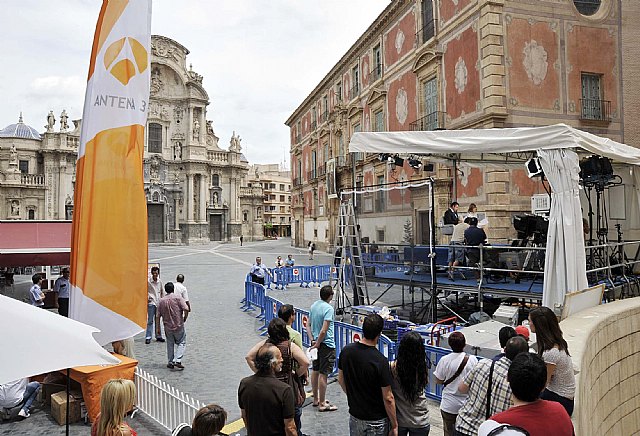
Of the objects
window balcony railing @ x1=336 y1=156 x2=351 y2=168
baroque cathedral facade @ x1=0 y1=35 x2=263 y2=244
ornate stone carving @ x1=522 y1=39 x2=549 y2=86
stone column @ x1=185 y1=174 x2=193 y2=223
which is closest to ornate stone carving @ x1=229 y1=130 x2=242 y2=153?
baroque cathedral facade @ x1=0 y1=35 x2=263 y2=244

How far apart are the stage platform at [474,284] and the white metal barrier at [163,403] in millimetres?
5816

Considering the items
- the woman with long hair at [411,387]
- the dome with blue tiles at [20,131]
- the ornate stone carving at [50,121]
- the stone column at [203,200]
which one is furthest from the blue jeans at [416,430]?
the dome with blue tiles at [20,131]

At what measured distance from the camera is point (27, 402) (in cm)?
661

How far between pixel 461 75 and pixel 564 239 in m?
12.3

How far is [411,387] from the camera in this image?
3.91 meters

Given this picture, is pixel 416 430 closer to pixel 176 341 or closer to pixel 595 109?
pixel 176 341

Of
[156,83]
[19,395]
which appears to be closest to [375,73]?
[19,395]

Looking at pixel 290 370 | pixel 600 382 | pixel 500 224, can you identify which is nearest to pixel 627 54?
pixel 500 224

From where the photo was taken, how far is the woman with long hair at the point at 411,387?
388 centimetres

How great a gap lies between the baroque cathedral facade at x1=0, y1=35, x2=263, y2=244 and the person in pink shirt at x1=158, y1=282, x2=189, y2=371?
1736 inches

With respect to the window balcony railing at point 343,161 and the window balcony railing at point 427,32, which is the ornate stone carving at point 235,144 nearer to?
the window balcony railing at point 343,161

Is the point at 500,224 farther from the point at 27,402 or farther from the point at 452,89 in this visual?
the point at 27,402

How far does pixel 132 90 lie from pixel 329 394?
523 centimetres

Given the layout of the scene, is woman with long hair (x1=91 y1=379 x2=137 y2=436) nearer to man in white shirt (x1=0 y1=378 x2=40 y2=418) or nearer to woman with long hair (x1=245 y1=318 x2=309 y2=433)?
woman with long hair (x1=245 y1=318 x2=309 y2=433)
